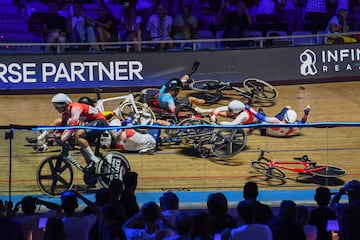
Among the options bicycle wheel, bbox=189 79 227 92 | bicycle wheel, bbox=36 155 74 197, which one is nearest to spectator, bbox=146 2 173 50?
bicycle wheel, bbox=189 79 227 92

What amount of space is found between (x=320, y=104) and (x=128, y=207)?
1158cm

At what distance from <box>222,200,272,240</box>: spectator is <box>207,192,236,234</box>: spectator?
0.34 m

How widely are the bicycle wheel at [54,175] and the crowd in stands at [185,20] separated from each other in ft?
29.0

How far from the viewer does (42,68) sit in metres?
18.7

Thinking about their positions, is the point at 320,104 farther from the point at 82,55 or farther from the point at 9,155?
the point at 9,155

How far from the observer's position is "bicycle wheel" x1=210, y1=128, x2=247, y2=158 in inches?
383

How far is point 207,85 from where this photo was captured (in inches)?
730

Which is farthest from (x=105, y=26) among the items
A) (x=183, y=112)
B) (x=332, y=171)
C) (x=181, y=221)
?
(x=181, y=221)

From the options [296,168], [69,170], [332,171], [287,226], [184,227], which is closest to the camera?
[184,227]

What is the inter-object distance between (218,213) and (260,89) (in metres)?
12.2

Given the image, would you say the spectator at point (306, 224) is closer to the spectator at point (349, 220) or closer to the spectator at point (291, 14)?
the spectator at point (349, 220)

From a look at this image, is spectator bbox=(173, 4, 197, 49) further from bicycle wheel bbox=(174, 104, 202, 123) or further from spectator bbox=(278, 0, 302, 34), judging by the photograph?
bicycle wheel bbox=(174, 104, 202, 123)

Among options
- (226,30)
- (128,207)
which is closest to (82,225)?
(128,207)

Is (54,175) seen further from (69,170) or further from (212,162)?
(212,162)
